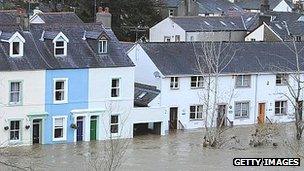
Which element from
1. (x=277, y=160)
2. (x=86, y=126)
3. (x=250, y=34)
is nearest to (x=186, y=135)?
(x=86, y=126)

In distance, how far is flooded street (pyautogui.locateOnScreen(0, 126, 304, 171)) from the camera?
140 ft

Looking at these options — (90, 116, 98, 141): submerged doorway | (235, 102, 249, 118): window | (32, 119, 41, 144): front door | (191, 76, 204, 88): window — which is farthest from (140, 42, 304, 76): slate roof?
(32, 119, 41, 144): front door

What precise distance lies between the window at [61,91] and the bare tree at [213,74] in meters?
8.44

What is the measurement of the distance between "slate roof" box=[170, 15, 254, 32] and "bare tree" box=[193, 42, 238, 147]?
54.2 feet

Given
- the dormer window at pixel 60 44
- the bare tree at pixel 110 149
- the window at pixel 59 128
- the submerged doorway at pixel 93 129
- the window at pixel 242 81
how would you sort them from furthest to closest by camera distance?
the window at pixel 242 81 → the submerged doorway at pixel 93 129 → the dormer window at pixel 60 44 → the window at pixel 59 128 → the bare tree at pixel 110 149

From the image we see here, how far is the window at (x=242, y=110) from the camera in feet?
186

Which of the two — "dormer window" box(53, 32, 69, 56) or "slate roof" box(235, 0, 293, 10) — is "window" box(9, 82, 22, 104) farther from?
"slate roof" box(235, 0, 293, 10)

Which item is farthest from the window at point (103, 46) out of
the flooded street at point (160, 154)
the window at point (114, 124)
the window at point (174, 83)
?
the window at point (174, 83)

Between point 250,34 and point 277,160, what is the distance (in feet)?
114

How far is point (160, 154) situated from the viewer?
46.3m

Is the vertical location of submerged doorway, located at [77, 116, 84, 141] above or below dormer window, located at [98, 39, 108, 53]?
below

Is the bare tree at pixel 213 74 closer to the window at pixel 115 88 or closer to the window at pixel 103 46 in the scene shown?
the window at pixel 115 88

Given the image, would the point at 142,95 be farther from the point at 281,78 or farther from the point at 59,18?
the point at 59,18

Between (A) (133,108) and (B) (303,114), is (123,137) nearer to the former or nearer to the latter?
(A) (133,108)
